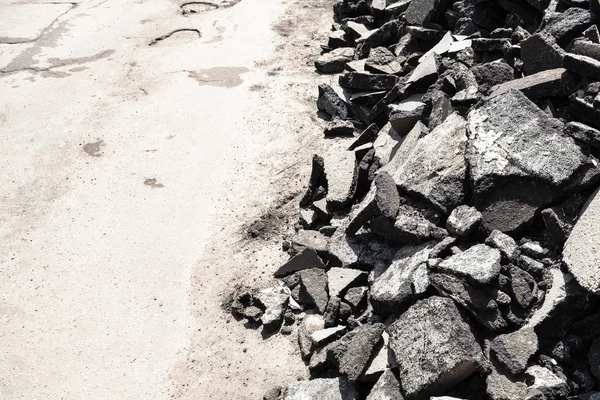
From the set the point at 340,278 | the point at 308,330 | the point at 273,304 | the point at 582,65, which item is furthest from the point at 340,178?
the point at 582,65

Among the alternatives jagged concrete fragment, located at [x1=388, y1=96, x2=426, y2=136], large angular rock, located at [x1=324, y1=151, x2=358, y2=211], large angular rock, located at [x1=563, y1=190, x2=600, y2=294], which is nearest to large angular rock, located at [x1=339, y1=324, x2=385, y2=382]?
large angular rock, located at [x1=563, y1=190, x2=600, y2=294]

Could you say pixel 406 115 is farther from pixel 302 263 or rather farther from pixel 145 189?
pixel 145 189

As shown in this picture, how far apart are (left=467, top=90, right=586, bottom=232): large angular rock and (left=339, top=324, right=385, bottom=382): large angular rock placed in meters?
1.02

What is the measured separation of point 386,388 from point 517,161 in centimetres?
170

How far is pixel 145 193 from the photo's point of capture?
591cm

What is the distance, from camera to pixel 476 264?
3.43m

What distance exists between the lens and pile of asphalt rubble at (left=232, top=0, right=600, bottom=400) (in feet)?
10.7

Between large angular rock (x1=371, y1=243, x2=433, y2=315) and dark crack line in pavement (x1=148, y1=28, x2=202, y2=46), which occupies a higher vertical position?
large angular rock (x1=371, y1=243, x2=433, y2=315)

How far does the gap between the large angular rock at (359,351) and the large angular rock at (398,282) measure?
0.19 meters

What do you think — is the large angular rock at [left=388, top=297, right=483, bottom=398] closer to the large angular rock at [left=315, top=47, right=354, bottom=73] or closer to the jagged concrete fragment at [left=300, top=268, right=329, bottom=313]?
the jagged concrete fragment at [left=300, top=268, right=329, bottom=313]

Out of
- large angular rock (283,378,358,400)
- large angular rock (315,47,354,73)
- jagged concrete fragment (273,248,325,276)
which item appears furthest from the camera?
large angular rock (315,47,354,73)

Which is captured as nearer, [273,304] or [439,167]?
[439,167]

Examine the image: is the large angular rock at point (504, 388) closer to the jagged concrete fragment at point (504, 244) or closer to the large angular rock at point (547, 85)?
the jagged concrete fragment at point (504, 244)

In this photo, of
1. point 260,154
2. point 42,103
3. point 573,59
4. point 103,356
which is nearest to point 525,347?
point 573,59
